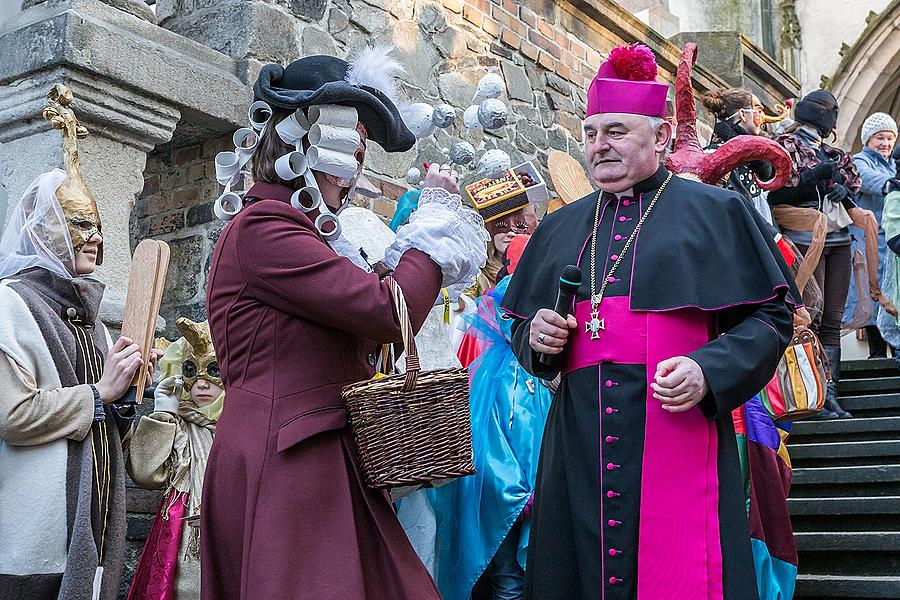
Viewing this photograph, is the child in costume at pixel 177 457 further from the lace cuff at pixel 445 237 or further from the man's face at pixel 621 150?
the man's face at pixel 621 150

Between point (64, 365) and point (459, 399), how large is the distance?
143 centimetres

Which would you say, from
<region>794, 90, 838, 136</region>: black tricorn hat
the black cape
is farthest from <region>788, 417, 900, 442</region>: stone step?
the black cape

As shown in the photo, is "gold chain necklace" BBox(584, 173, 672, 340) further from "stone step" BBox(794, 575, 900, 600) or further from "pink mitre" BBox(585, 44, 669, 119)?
"stone step" BBox(794, 575, 900, 600)

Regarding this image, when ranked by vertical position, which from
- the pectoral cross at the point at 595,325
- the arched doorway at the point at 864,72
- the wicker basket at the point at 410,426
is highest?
the arched doorway at the point at 864,72

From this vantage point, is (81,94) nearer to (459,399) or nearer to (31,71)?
(31,71)

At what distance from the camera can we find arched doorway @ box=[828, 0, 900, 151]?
13.3 metres

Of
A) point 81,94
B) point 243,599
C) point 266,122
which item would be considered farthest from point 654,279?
point 81,94

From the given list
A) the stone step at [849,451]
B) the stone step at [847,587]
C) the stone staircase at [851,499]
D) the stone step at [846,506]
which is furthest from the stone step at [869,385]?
the stone step at [847,587]

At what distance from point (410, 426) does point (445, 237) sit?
1.58 ft

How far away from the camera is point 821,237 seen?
5746mm

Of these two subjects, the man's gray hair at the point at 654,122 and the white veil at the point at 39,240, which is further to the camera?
the white veil at the point at 39,240

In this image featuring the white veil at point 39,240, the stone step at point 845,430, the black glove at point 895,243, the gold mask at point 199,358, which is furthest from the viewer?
the black glove at point 895,243

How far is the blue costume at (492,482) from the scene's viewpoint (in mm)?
3648

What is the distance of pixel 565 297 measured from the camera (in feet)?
8.76
